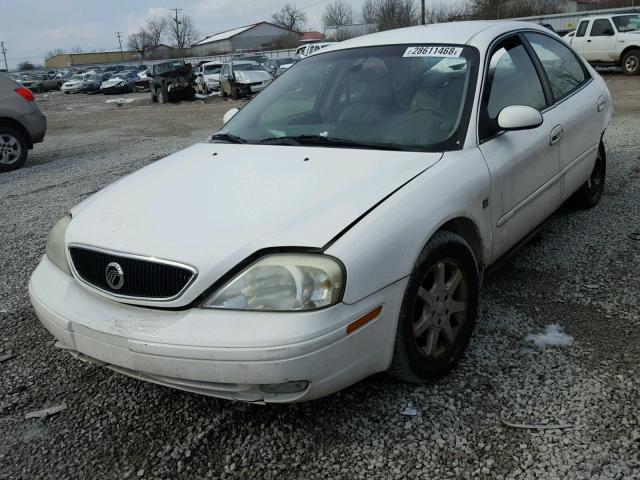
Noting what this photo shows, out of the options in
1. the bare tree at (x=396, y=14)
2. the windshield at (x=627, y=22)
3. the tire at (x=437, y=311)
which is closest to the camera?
the tire at (x=437, y=311)

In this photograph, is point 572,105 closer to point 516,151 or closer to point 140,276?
point 516,151

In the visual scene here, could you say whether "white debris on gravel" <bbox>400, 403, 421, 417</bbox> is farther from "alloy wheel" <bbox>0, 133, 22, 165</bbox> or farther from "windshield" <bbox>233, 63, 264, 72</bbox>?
"windshield" <bbox>233, 63, 264, 72</bbox>

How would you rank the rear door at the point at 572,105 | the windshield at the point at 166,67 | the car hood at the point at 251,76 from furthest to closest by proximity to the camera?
the windshield at the point at 166,67, the car hood at the point at 251,76, the rear door at the point at 572,105

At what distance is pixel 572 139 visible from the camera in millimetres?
3873

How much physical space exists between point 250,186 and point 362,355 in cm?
93

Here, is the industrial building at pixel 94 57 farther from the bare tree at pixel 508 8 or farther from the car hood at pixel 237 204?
the car hood at pixel 237 204

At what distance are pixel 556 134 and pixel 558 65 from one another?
0.80 metres

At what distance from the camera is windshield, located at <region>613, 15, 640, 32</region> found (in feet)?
58.9

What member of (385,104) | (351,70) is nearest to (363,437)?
(385,104)

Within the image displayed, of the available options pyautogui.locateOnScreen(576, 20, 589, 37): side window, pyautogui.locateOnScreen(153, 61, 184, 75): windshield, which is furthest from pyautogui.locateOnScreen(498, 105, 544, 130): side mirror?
pyautogui.locateOnScreen(153, 61, 184, 75): windshield

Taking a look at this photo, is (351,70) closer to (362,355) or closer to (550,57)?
(550,57)

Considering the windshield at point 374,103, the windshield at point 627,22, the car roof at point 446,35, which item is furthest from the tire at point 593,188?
the windshield at point 627,22

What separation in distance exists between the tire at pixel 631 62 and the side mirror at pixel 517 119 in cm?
1749

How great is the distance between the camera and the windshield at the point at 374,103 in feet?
9.75
